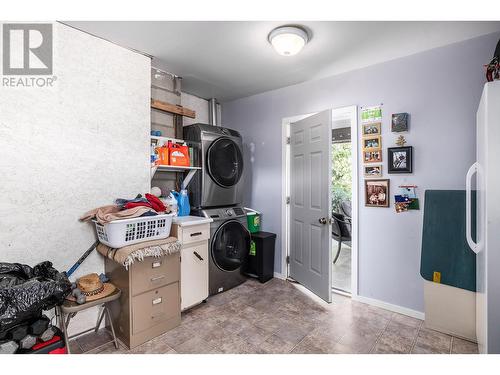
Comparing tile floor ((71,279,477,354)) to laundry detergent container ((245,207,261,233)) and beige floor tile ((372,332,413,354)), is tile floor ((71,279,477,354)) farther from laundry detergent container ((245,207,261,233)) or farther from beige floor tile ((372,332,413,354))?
laundry detergent container ((245,207,261,233))

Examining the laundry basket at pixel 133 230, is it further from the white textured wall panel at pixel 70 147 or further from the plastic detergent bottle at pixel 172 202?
the plastic detergent bottle at pixel 172 202

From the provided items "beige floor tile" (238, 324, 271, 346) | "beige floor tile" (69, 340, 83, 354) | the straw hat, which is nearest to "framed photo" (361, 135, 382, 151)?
"beige floor tile" (238, 324, 271, 346)

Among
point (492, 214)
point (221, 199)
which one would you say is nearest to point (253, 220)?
point (221, 199)

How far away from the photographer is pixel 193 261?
8.18 feet

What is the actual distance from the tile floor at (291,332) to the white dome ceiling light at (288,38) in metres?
2.32

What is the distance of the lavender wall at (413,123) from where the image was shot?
2.15 m

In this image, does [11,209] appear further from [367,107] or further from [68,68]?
[367,107]

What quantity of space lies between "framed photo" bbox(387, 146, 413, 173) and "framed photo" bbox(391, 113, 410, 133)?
170 millimetres

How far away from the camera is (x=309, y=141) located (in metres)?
2.92

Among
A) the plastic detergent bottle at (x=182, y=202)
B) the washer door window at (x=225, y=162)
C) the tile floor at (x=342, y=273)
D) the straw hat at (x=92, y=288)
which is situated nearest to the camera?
the straw hat at (x=92, y=288)

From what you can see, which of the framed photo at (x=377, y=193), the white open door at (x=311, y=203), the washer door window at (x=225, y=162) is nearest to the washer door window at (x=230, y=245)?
the washer door window at (x=225, y=162)

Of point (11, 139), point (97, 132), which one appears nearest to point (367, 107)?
point (97, 132)

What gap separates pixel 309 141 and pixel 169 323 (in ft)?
7.44

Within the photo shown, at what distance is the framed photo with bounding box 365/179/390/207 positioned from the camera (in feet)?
8.30
